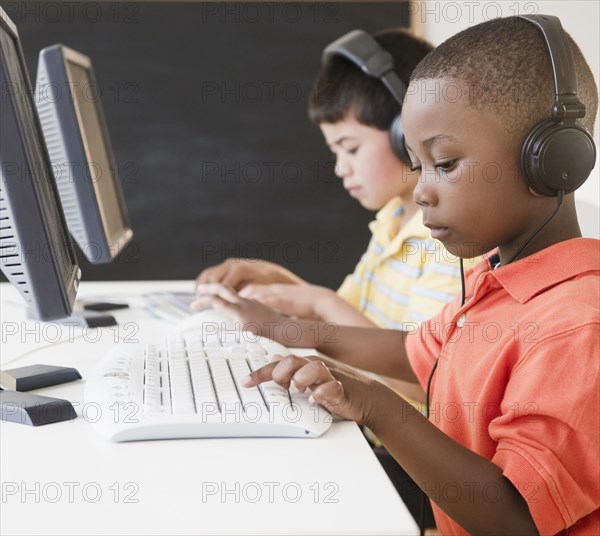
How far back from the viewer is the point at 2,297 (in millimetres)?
1579

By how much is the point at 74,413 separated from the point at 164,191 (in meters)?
1.69

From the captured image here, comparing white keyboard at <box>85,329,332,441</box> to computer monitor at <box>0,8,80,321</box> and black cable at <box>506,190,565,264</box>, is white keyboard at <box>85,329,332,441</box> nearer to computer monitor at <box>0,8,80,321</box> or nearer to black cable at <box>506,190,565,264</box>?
computer monitor at <box>0,8,80,321</box>

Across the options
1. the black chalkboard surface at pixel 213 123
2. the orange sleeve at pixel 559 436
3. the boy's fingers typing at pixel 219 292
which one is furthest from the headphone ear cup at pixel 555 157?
the black chalkboard surface at pixel 213 123

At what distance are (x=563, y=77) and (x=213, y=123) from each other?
174 cm

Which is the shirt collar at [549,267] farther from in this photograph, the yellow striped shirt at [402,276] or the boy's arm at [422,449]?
the yellow striped shirt at [402,276]

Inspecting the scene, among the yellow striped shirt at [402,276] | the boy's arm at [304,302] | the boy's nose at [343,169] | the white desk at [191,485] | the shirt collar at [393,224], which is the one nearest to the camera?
the white desk at [191,485]

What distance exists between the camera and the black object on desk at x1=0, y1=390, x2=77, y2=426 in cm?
74

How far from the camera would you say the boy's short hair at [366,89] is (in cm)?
154

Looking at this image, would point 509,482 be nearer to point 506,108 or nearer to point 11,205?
point 506,108

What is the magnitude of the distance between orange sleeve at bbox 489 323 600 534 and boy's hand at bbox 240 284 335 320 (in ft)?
2.44

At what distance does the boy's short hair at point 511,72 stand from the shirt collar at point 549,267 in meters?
0.12

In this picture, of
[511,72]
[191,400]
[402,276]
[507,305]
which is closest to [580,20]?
[511,72]

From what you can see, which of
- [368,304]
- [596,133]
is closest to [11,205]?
[596,133]

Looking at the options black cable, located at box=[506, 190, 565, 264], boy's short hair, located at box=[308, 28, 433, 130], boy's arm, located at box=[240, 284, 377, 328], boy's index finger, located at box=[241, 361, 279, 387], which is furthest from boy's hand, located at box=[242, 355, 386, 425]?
boy's short hair, located at box=[308, 28, 433, 130]
